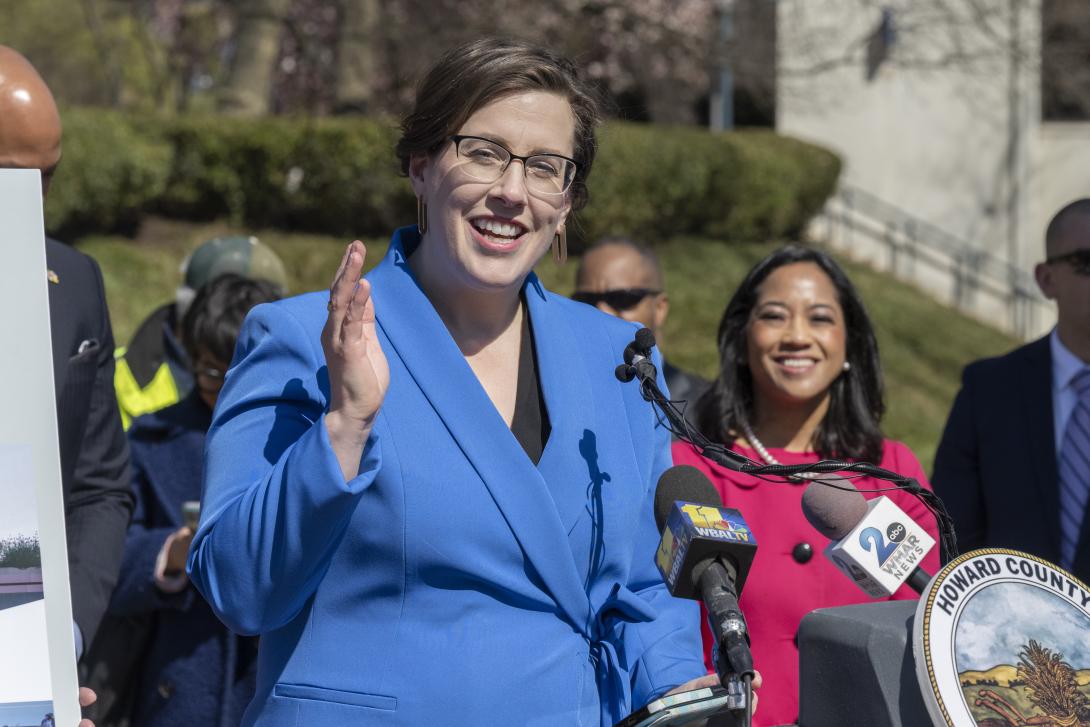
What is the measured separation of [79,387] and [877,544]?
5.56 ft

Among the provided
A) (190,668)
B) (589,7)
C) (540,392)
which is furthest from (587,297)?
(589,7)

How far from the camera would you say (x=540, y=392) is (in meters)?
2.48

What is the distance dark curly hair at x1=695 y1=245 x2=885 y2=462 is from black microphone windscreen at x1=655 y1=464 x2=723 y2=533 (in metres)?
1.53

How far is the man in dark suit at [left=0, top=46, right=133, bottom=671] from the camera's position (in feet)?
8.54

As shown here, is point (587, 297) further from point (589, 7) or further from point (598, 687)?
point (589, 7)

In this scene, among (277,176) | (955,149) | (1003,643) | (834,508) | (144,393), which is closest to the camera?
Result: (1003,643)

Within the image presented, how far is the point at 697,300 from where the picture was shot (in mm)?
16219

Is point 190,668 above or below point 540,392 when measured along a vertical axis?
below

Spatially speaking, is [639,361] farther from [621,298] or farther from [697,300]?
[697,300]

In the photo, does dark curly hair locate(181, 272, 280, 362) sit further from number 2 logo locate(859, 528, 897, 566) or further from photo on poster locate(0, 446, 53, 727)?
number 2 logo locate(859, 528, 897, 566)

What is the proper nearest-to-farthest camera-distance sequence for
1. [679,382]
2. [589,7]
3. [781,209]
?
1. [679,382]
2. [589,7]
3. [781,209]

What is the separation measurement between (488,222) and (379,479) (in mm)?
540

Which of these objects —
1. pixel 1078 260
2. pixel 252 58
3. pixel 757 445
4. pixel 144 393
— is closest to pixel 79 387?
pixel 757 445

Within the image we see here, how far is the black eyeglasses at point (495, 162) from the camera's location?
2.39m
